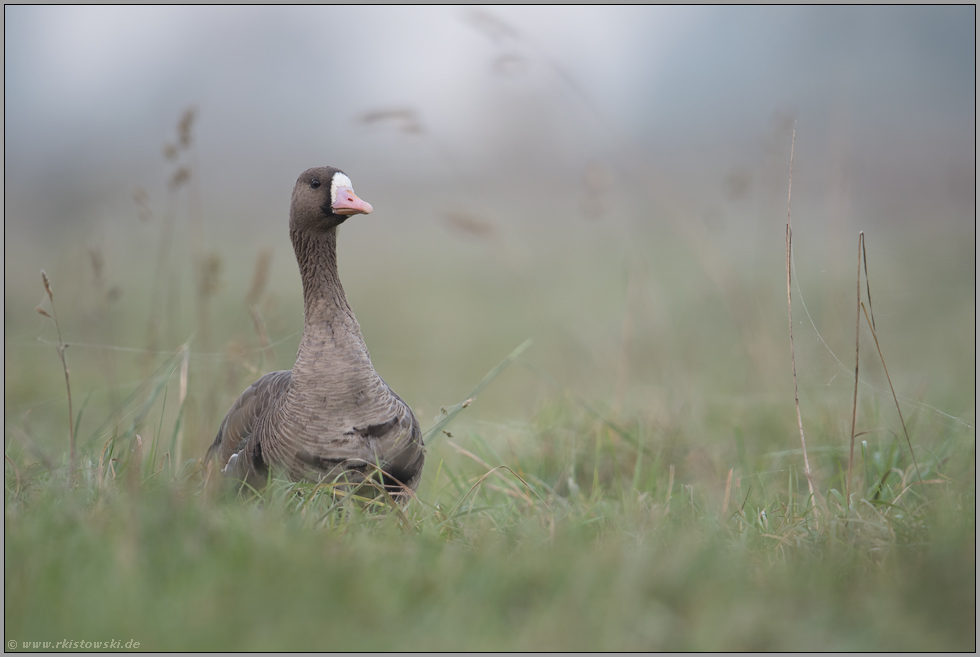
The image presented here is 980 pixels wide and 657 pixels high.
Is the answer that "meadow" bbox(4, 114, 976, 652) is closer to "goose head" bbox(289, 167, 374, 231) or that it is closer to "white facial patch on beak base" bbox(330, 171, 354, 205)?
"goose head" bbox(289, 167, 374, 231)

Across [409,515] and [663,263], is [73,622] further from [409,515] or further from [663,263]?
[663,263]

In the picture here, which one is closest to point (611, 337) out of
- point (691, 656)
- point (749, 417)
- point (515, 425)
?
point (749, 417)

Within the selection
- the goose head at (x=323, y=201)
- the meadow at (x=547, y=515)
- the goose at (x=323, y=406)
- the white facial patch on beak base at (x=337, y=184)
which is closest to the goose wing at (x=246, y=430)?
the goose at (x=323, y=406)

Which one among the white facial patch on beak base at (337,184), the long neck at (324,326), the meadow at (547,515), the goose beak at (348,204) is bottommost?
the meadow at (547,515)

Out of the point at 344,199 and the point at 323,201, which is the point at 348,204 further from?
the point at 323,201

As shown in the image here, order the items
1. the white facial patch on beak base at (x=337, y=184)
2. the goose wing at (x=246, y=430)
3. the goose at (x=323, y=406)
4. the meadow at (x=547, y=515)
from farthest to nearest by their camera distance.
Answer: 1. the white facial patch on beak base at (x=337, y=184)
2. the goose wing at (x=246, y=430)
3. the goose at (x=323, y=406)
4. the meadow at (x=547, y=515)

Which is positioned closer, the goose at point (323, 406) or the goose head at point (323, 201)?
the goose at point (323, 406)

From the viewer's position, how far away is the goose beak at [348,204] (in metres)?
3.83

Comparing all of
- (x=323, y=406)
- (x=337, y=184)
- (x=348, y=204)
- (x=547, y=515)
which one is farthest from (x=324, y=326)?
(x=547, y=515)

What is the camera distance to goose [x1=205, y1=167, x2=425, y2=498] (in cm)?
354

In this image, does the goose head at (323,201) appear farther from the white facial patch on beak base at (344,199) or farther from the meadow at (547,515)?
the meadow at (547,515)

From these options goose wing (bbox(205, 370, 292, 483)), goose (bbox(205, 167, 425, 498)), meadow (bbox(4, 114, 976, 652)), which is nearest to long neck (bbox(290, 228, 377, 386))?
goose (bbox(205, 167, 425, 498))

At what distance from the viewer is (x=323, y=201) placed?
3.99 m

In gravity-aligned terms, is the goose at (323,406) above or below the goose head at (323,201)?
below
